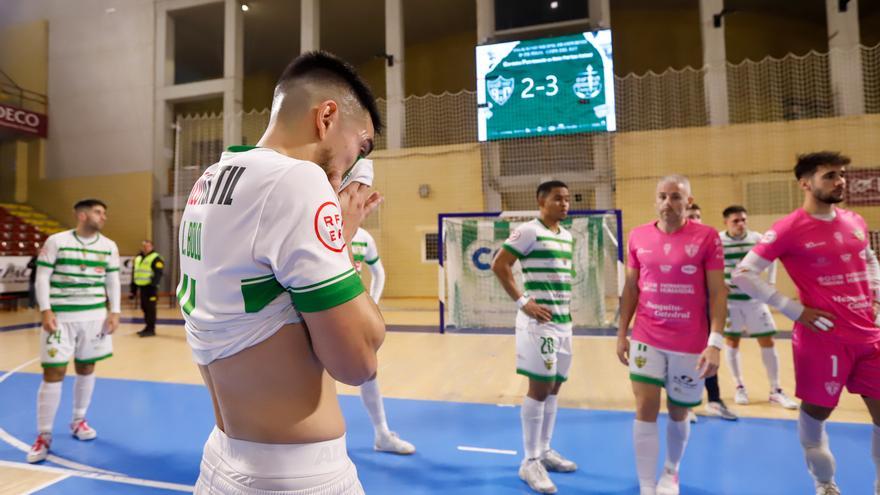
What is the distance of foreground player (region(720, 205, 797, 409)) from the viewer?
4613 millimetres

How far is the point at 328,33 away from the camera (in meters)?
16.7

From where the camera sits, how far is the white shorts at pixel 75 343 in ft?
12.3

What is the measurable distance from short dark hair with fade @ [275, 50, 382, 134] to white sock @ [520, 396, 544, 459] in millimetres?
2588

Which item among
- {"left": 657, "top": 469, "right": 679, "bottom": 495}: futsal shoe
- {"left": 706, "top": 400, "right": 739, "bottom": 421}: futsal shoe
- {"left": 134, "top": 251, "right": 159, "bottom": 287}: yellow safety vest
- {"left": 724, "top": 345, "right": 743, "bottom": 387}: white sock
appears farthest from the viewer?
{"left": 134, "top": 251, "right": 159, "bottom": 287}: yellow safety vest

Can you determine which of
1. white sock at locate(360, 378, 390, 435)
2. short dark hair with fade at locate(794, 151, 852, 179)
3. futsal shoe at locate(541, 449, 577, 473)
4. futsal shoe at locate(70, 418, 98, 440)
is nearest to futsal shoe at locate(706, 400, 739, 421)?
futsal shoe at locate(541, 449, 577, 473)

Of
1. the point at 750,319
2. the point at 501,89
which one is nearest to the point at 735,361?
the point at 750,319

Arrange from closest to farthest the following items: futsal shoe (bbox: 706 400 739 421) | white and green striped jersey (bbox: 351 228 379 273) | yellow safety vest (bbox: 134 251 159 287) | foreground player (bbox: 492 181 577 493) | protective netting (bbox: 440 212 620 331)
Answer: foreground player (bbox: 492 181 577 493) < futsal shoe (bbox: 706 400 739 421) < white and green striped jersey (bbox: 351 228 379 273) < yellow safety vest (bbox: 134 251 159 287) < protective netting (bbox: 440 212 620 331)

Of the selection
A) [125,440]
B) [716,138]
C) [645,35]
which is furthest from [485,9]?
[125,440]

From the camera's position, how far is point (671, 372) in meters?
2.76

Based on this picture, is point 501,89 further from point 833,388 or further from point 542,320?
point 833,388

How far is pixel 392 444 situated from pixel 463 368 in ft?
8.42

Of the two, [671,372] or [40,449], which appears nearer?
[671,372]

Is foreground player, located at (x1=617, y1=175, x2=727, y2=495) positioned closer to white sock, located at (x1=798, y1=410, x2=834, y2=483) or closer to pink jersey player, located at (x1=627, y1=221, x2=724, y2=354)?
pink jersey player, located at (x1=627, y1=221, x2=724, y2=354)

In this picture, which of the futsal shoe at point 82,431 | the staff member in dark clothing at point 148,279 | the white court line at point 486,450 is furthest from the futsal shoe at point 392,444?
the staff member in dark clothing at point 148,279
